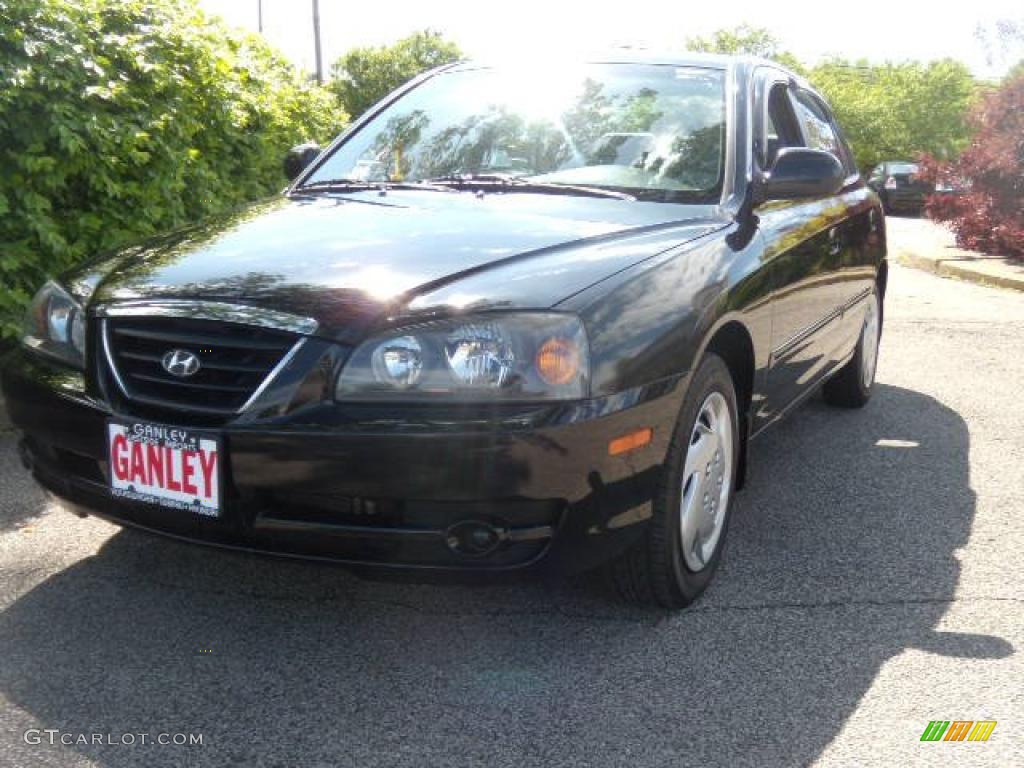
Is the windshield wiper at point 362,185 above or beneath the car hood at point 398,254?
above

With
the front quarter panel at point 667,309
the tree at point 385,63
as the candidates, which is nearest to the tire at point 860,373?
the front quarter panel at point 667,309

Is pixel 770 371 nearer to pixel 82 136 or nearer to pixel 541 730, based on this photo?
pixel 541 730

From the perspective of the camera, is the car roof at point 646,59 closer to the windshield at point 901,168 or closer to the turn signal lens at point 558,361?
the turn signal lens at point 558,361

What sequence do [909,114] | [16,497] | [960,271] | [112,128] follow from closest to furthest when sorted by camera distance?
[16,497] → [112,128] → [960,271] → [909,114]

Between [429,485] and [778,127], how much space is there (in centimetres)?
251

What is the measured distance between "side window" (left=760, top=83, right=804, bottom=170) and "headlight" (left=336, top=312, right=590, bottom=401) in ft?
5.44

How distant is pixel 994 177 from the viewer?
14.4 metres

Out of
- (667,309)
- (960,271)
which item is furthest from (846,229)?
(960,271)

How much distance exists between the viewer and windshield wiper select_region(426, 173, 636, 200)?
378 centimetres

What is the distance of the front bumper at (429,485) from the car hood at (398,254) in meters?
0.28

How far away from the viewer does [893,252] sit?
16703 mm

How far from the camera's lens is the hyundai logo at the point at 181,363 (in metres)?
2.84

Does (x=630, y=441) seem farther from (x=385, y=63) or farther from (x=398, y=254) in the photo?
(x=385, y=63)

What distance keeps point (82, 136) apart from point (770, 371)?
3319mm
